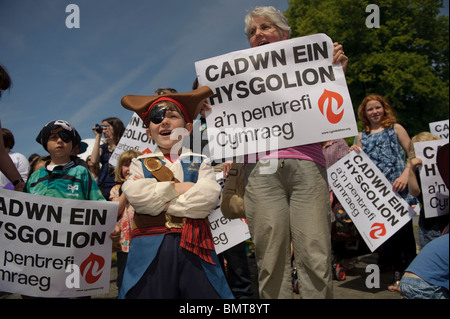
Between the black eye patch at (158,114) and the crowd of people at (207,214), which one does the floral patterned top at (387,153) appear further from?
the black eye patch at (158,114)

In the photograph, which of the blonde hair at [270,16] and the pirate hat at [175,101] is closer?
the pirate hat at [175,101]

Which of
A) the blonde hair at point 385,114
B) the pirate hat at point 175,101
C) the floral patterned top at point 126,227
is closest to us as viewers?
the pirate hat at point 175,101

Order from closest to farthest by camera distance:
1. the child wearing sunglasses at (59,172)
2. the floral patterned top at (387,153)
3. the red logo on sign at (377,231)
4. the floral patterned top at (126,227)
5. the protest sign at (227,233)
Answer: the child wearing sunglasses at (59,172), the floral patterned top at (126,227), the protest sign at (227,233), the red logo on sign at (377,231), the floral patterned top at (387,153)

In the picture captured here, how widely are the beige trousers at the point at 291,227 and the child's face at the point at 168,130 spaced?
62cm

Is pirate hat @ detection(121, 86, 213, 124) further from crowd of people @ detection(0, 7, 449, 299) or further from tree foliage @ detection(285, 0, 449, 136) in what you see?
tree foliage @ detection(285, 0, 449, 136)

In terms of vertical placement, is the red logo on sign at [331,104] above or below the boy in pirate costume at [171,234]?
above

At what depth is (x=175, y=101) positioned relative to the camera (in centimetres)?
259

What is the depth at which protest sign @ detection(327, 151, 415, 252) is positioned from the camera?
167 inches

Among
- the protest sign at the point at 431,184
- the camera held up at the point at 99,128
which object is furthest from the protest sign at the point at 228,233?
the camera held up at the point at 99,128

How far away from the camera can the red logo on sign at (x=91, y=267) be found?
10.3ft

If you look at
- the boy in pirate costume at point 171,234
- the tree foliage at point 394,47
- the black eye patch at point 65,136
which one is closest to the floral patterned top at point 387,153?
the boy in pirate costume at point 171,234

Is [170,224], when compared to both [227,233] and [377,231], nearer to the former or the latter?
[227,233]

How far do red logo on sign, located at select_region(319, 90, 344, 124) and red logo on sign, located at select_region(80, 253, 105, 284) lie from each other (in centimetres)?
221

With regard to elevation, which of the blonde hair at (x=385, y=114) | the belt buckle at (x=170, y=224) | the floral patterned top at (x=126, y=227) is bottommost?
the floral patterned top at (x=126, y=227)
